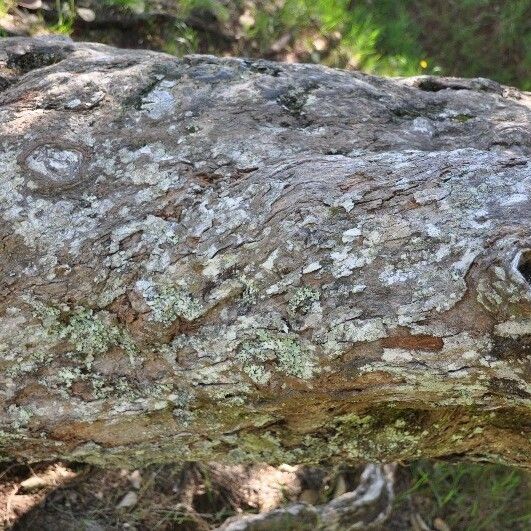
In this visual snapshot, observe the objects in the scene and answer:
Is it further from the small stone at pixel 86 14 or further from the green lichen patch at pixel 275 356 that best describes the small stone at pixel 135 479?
the small stone at pixel 86 14

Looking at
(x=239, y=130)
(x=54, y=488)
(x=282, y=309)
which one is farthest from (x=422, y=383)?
(x=54, y=488)

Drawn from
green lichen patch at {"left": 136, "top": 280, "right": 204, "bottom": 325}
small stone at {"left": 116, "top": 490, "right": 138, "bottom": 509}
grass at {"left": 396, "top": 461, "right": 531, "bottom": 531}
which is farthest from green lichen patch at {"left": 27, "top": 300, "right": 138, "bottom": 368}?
grass at {"left": 396, "top": 461, "right": 531, "bottom": 531}

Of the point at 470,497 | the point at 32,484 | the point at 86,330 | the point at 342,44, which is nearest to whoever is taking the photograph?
the point at 86,330

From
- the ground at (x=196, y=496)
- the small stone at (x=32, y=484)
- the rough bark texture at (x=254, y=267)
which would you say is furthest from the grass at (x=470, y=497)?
the small stone at (x=32, y=484)

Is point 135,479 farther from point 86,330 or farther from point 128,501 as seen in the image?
point 86,330

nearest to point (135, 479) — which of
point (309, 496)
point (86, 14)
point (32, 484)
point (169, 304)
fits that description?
point (32, 484)

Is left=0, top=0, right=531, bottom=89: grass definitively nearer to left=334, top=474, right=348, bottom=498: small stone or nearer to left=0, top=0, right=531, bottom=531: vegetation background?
left=0, top=0, right=531, bottom=531: vegetation background

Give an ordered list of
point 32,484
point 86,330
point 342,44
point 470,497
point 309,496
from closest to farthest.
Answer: point 86,330 → point 32,484 → point 309,496 → point 470,497 → point 342,44
